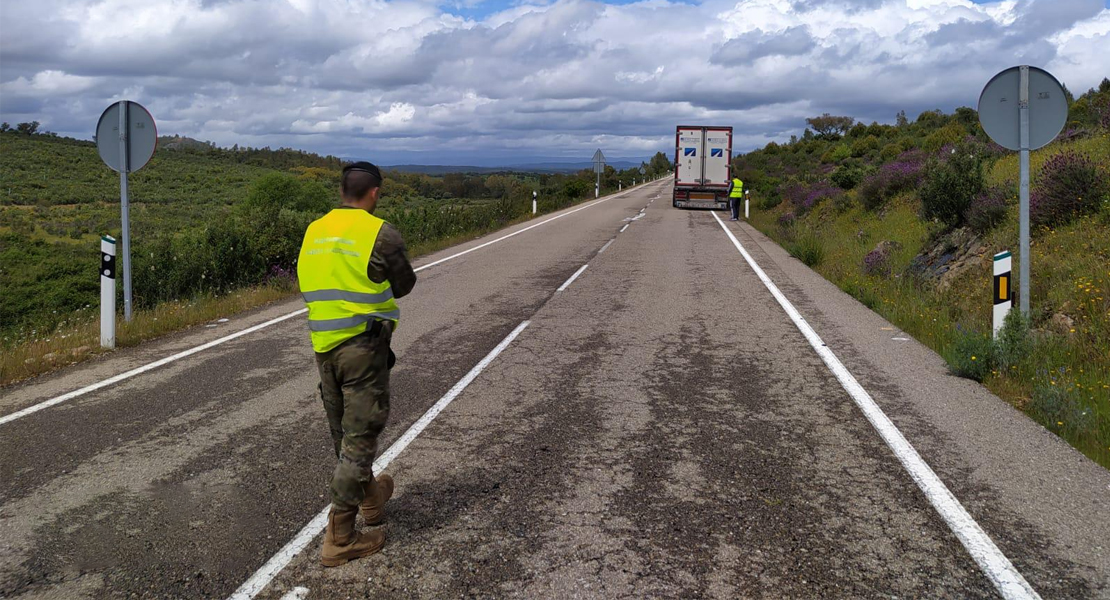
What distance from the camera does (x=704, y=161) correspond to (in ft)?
113

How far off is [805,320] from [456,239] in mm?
13813

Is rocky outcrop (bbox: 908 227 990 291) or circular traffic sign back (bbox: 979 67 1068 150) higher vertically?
circular traffic sign back (bbox: 979 67 1068 150)

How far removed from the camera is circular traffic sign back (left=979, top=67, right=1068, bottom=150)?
24.0ft

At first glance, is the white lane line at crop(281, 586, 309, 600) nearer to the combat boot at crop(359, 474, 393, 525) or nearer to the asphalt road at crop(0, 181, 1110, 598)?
the asphalt road at crop(0, 181, 1110, 598)

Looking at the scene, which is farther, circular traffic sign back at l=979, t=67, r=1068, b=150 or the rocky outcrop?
the rocky outcrop

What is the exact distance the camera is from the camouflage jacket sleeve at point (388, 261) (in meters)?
3.62

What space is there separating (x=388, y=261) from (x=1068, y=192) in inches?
435

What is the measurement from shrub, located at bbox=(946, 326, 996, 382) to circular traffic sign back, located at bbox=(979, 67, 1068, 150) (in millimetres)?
1761

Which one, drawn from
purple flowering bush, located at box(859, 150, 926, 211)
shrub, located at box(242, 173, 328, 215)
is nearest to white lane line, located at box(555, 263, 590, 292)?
purple flowering bush, located at box(859, 150, 926, 211)

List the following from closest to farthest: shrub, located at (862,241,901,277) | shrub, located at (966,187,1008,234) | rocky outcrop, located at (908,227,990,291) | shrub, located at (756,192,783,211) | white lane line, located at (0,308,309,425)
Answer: white lane line, located at (0,308,309,425)
rocky outcrop, located at (908,227,990,291)
shrub, located at (966,187,1008,234)
shrub, located at (862,241,901,277)
shrub, located at (756,192,783,211)

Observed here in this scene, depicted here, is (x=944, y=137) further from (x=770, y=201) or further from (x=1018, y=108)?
(x=1018, y=108)

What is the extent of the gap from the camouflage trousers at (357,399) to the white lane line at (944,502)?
2778 millimetres

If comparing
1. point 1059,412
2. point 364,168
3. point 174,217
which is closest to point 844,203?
point 1059,412

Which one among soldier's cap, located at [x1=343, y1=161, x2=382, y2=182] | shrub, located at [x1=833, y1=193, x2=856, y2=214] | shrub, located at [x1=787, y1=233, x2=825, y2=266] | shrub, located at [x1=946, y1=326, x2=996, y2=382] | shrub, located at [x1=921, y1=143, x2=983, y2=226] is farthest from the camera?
shrub, located at [x1=833, y1=193, x2=856, y2=214]
